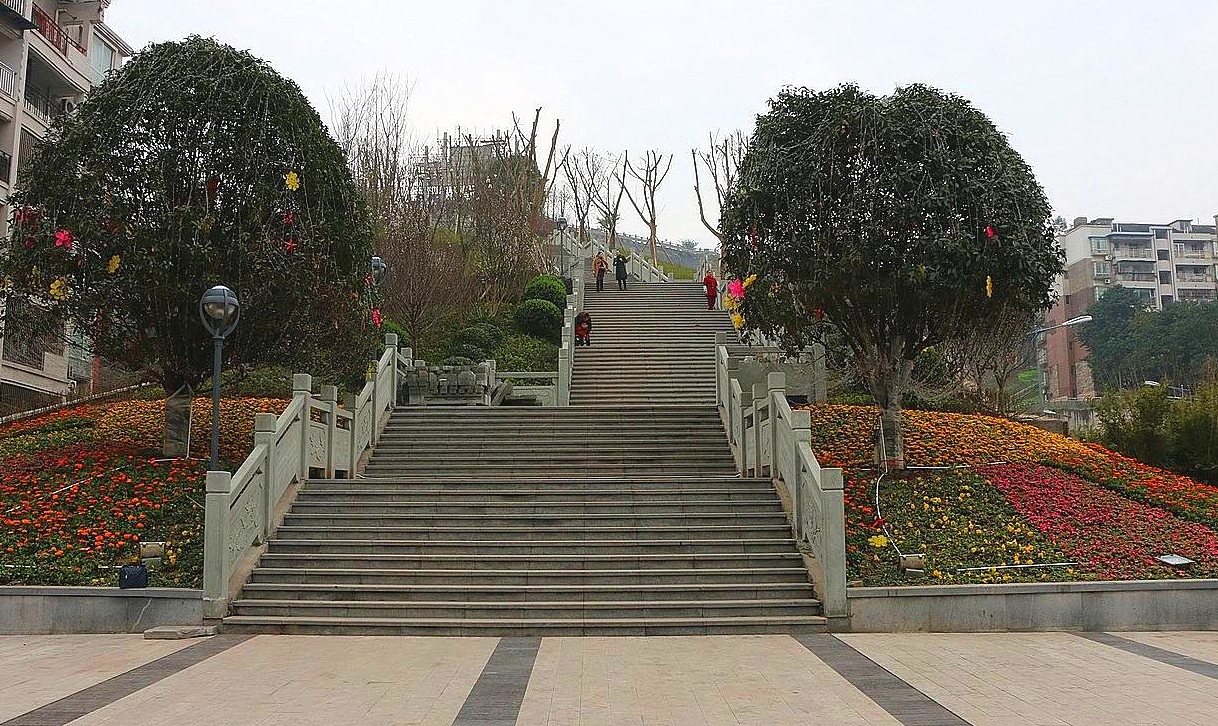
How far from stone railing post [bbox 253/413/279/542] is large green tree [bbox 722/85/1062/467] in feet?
22.7

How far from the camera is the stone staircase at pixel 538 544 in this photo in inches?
384

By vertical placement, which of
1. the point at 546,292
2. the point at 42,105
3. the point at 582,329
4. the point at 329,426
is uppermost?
the point at 42,105

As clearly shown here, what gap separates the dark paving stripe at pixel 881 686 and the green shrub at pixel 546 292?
881 inches

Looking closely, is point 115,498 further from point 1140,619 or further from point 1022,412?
point 1022,412

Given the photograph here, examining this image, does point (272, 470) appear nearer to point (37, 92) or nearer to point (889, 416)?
point (889, 416)

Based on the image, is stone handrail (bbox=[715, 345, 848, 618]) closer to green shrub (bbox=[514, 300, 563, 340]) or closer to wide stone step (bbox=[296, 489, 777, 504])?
wide stone step (bbox=[296, 489, 777, 504])

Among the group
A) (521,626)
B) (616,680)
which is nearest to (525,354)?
(521,626)

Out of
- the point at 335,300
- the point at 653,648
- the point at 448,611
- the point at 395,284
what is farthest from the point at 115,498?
the point at 395,284

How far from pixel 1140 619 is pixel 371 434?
11143 millimetres

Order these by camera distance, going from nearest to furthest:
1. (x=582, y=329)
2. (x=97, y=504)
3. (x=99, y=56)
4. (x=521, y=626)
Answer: (x=521, y=626) → (x=97, y=504) → (x=582, y=329) → (x=99, y=56)

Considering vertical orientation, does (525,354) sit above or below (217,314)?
above

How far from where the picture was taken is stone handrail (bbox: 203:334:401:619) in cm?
976

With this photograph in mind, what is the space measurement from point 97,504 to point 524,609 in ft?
19.4

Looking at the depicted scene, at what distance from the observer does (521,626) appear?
9.50 m
